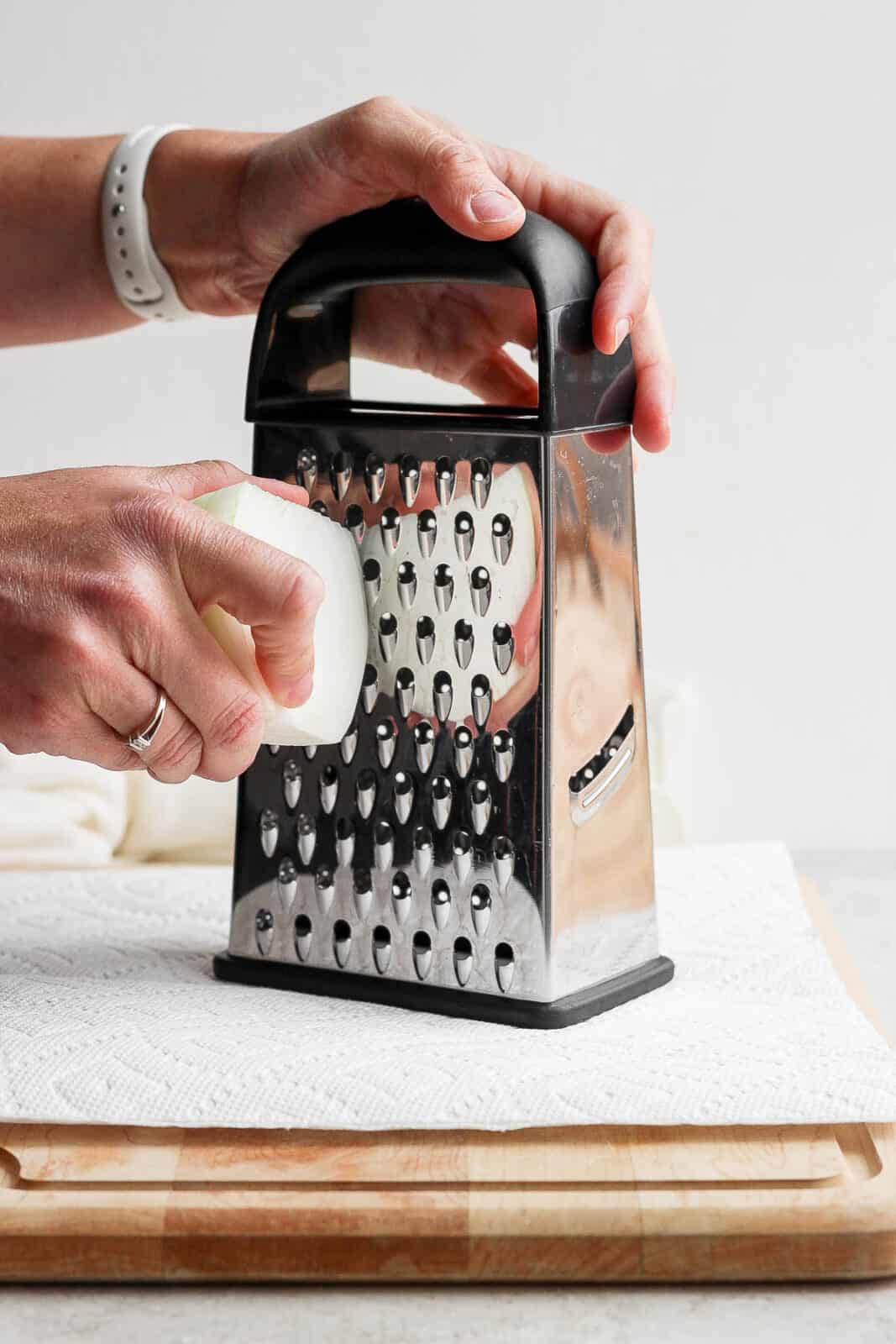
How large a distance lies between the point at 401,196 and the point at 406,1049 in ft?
1.69

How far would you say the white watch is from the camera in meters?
1.08

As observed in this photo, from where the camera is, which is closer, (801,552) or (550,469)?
(550,469)

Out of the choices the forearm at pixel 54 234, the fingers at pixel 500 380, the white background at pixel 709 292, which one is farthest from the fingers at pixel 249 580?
the white background at pixel 709 292

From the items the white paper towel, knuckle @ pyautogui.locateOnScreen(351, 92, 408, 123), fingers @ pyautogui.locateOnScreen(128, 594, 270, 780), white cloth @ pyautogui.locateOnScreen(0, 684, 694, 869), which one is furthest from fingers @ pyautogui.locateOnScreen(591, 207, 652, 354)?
white cloth @ pyautogui.locateOnScreen(0, 684, 694, 869)

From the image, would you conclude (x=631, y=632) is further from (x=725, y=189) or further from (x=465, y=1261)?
(x=725, y=189)

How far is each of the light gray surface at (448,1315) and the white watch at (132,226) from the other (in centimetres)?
72

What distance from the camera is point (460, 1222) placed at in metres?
0.63

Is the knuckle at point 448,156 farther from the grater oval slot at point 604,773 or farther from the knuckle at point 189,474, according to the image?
the grater oval slot at point 604,773

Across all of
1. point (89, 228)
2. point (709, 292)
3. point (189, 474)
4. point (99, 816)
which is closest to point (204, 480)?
point (189, 474)

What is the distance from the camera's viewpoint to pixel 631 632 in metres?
0.85

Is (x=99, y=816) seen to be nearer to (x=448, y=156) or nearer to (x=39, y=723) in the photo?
(x=39, y=723)

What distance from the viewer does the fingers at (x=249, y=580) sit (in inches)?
27.3

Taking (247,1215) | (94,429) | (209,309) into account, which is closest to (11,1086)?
(247,1215)

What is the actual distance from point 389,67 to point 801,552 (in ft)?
2.03
